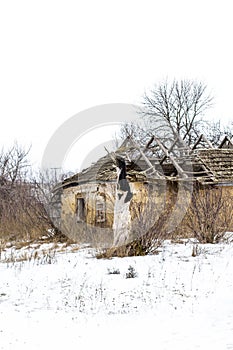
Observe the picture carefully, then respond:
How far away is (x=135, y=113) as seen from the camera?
33.5m

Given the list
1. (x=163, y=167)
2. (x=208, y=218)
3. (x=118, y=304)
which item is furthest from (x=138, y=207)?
(x=163, y=167)

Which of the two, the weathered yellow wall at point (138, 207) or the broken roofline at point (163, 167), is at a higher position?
the broken roofline at point (163, 167)

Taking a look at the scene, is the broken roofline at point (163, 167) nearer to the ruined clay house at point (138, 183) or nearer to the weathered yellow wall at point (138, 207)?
the ruined clay house at point (138, 183)

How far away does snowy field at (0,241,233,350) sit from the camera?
4359 mm

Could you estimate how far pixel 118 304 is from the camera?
5699 millimetres

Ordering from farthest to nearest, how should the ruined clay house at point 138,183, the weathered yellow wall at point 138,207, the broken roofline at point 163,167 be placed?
the broken roofline at point 163,167 → the ruined clay house at point 138,183 → the weathered yellow wall at point 138,207

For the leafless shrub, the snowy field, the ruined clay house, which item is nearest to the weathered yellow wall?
the ruined clay house

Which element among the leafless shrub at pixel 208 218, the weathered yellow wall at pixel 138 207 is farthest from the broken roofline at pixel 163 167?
the leafless shrub at pixel 208 218

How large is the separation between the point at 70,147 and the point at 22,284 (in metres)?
10.5

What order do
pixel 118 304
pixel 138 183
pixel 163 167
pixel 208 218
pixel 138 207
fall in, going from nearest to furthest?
pixel 118 304 < pixel 138 207 < pixel 208 218 < pixel 138 183 < pixel 163 167

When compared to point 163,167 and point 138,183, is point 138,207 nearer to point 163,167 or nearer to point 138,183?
point 138,183

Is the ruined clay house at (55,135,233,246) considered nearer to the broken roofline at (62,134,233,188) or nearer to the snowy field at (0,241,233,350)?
the broken roofline at (62,134,233,188)

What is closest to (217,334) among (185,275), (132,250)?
(185,275)

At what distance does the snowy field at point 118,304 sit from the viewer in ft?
14.3
